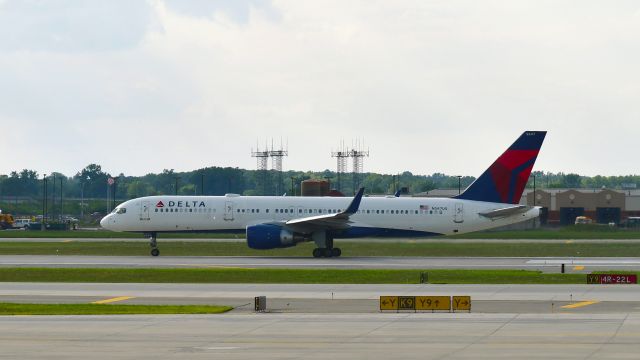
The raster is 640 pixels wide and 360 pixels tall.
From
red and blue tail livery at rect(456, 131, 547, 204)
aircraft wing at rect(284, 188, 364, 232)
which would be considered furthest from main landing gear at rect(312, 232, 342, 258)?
red and blue tail livery at rect(456, 131, 547, 204)

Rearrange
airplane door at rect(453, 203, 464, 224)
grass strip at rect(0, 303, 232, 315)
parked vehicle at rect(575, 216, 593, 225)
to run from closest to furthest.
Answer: grass strip at rect(0, 303, 232, 315)
airplane door at rect(453, 203, 464, 224)
parked vehicle at rect(575, 216, 593, 225)

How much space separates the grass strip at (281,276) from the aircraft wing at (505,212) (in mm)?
12110

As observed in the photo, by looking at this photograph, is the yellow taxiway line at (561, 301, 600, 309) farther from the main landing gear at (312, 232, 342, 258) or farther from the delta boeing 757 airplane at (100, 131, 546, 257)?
the main landing gear at (312, 232, 342, 258)

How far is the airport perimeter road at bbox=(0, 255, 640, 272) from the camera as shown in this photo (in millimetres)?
57094

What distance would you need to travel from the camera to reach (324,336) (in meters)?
28.9

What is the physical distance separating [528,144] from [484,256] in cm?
721

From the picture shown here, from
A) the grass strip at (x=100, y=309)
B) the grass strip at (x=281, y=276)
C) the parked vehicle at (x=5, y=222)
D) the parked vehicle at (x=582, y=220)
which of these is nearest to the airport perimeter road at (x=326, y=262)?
the grass strip at (x=281, y=276)

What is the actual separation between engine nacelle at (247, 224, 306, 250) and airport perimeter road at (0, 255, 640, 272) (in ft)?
2.87

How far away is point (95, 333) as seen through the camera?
29609 mm

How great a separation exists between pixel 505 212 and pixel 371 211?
305 inches

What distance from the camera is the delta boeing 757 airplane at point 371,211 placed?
6594 cm

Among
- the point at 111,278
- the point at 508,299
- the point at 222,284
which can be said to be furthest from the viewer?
the point at 111,278

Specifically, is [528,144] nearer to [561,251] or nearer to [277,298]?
[561,251]

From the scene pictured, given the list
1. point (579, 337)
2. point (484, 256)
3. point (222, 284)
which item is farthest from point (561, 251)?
point (579, 337)
